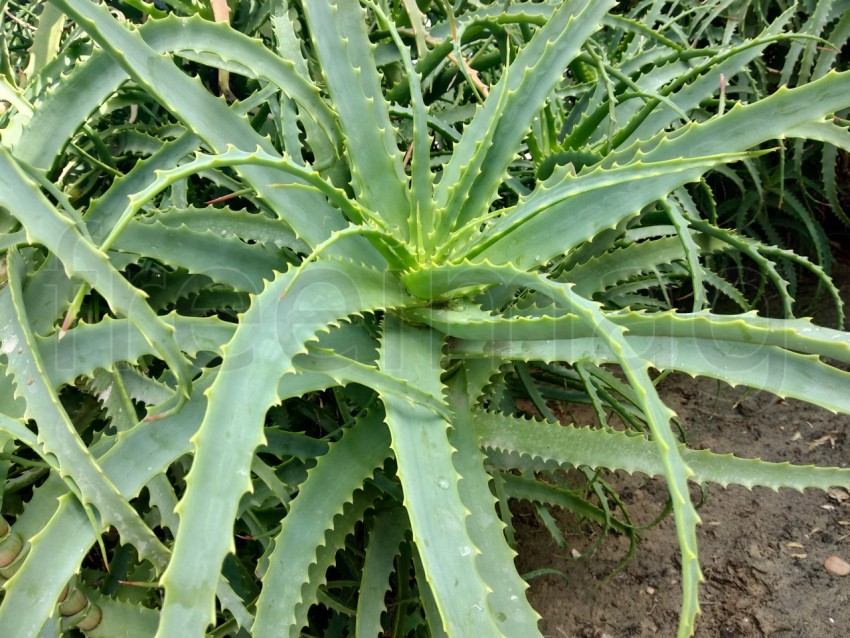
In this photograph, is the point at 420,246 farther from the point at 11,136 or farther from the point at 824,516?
the point at 824,516

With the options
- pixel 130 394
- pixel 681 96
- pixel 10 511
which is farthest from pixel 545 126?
A: pixel 10 511

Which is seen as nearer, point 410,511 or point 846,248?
point 410,511

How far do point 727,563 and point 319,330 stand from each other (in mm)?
1044

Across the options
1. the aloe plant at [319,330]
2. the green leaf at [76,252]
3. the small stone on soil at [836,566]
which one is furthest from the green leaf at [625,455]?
the small stone on soil at [836,566]

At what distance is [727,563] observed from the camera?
1.21 m

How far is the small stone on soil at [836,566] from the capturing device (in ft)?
3.86

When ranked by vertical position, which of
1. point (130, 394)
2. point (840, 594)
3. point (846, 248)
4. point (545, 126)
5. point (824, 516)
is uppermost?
point (846, 248)

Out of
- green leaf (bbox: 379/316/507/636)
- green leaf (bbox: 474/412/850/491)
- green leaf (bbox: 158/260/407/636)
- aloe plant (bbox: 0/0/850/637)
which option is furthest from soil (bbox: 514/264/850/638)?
green leaf (bbox: 158/260/407/636)

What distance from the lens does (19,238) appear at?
607 millimetres

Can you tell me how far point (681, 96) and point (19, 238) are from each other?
0.80m

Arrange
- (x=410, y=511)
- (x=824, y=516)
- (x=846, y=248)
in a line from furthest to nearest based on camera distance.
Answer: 1. (x=846, y=248)
2. (x=824, y=516)
3. (x=410, y=511)

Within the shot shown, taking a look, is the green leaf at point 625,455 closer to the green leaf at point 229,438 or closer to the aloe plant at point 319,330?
the aloe plant at point 319,330

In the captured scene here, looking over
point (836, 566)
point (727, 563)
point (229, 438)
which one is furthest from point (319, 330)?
point (836, 566)

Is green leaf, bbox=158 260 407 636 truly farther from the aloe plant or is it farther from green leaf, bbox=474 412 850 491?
green leaf, bbox=474 412 850 491
